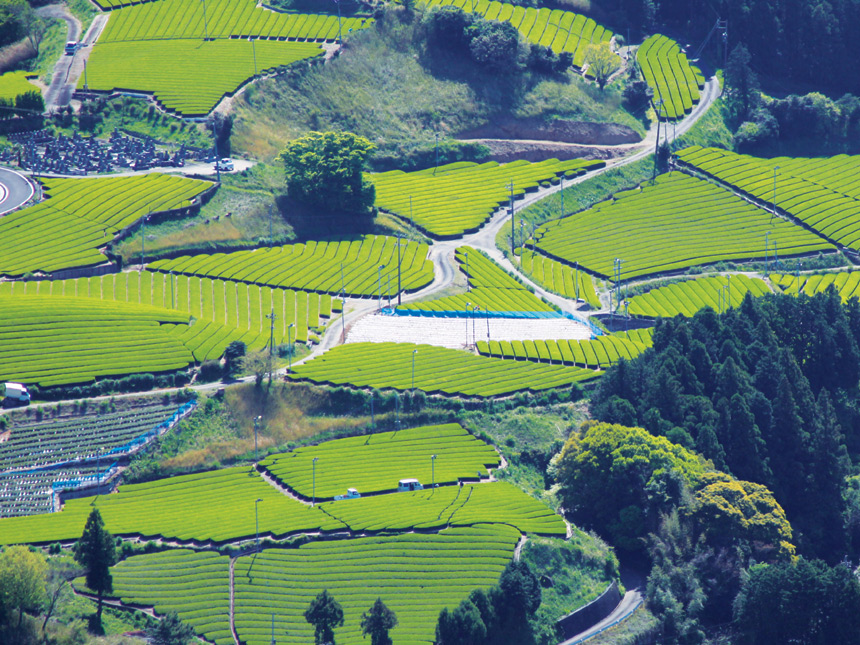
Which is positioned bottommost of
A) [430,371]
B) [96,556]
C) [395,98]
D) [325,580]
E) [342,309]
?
[325,580]

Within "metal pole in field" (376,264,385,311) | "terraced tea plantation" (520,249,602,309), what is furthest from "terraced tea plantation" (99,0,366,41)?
"terraced tea plantation" (520,249,602,309)

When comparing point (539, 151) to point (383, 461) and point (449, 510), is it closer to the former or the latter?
point (383, 461)

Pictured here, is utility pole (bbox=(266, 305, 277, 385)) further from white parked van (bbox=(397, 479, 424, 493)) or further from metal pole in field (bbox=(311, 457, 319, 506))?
white parked van (bbox=(397, 479, 424, 493))

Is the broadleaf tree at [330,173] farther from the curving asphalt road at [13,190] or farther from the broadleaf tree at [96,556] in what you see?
the broadleaf tree at [96,556]

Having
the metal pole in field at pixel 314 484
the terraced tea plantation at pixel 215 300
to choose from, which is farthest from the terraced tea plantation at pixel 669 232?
the metal pole in field at pixel 314 484

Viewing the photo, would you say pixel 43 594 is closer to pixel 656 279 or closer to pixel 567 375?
pixel 567 375

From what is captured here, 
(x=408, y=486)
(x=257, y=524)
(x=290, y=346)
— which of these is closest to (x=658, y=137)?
(x=290, y=346)
